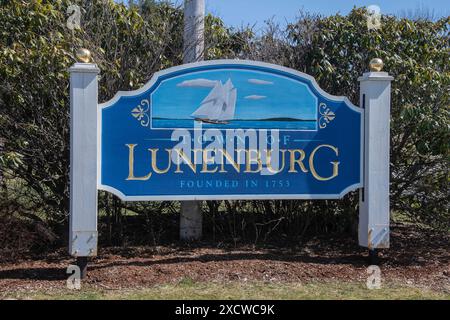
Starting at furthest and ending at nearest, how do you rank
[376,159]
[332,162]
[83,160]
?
1. [332,162]
2. [376,159]
3. [83,160]

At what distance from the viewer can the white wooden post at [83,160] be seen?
20.4 ft

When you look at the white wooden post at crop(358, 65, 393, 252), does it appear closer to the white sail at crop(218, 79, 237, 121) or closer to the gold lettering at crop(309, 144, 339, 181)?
the gold lettering at crop(309, 144, 339, 181)

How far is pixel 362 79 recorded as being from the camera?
273 inches

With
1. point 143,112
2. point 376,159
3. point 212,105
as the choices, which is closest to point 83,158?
point 143,112

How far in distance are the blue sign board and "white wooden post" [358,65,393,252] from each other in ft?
0.52

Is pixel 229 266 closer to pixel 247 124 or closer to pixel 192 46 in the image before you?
pixel 247 124

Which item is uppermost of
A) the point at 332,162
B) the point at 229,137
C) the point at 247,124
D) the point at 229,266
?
the point at 247,124

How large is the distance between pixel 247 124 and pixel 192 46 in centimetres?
151

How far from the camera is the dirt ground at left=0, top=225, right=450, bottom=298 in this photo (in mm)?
6352

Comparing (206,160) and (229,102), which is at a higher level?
(229,102)

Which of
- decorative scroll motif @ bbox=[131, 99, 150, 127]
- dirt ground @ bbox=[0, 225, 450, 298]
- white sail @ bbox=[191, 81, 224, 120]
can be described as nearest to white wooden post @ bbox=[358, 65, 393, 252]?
dirt ground @ bbox=[0, 225, 450, 298]

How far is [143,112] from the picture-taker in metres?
6.61

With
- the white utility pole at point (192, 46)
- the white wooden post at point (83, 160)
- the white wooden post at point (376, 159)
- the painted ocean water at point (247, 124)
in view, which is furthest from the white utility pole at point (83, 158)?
the white wooden post at point (376, 159)

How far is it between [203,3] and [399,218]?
481 cm
